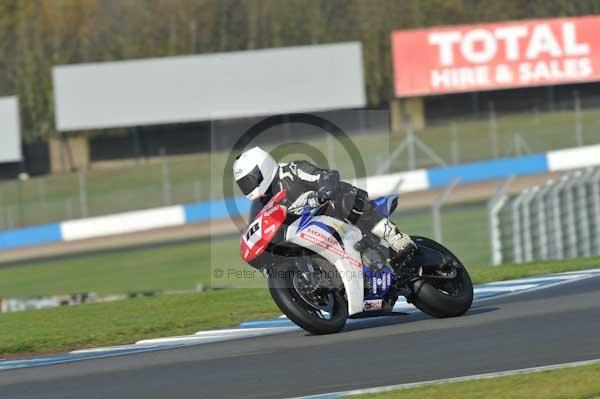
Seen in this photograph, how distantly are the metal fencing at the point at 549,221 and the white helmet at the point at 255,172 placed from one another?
834 centimetres

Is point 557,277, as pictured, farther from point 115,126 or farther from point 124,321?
point 115,126

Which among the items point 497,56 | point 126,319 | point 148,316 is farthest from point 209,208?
point 126,319

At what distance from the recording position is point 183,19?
45750mm

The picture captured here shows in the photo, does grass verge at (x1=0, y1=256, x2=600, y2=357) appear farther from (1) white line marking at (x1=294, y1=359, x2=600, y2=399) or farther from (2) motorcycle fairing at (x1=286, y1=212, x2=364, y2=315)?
(1) white line marking at (x1=294, y1=359, x2=600, y2=399)

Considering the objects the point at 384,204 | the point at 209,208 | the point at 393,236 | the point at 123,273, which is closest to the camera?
the point at 393,236

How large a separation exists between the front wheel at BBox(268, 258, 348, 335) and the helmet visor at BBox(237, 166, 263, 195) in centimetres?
65

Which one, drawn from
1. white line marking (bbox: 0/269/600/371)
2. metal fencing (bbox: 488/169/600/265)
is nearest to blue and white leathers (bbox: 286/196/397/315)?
white line marking (bbox: 0/269/600/371)

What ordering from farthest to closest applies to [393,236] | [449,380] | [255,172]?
[393,236] < [255,172] < [449,380]

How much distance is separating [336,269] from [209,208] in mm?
21286

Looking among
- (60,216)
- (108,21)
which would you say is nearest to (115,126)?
(108,21)

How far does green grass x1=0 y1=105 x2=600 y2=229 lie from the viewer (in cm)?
3011

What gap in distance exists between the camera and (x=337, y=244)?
885cm

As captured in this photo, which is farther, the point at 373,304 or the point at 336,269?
the point at 373,304

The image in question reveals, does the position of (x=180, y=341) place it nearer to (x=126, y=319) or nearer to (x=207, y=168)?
(x=126, y=319)
